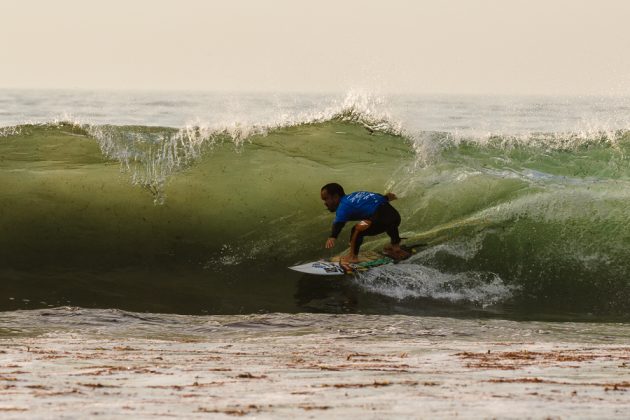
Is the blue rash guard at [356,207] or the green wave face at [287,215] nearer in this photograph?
the blue rash guard at [356,207]

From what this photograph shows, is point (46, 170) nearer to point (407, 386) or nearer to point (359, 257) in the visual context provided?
point (359, 257)

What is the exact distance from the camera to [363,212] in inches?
457

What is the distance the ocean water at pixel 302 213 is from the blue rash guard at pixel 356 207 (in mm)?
770

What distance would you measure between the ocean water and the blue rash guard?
0.77 m

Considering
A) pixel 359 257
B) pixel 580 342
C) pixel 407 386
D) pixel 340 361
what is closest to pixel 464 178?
pixel 359 257

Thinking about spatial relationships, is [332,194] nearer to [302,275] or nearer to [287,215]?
[302,275]

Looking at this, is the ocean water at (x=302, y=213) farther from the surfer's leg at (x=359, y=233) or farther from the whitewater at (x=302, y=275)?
the surfer's leg at (x=359, y=233)

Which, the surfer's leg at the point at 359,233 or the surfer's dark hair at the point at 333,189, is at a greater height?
the surfer's dark hair at the point at 333,189

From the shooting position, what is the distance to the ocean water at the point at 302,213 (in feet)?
37.4

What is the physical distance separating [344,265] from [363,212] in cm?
70

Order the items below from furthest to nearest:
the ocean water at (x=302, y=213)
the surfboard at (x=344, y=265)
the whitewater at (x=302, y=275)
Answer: the surfboard at (x=344, y=265) < the ocean water at (x=302, y=213) < the whitewater at (x=302, y=275)

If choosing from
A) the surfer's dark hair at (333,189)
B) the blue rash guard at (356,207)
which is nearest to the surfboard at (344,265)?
the blue rash guard at (356,207)

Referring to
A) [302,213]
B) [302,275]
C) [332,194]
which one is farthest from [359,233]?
[302,213]

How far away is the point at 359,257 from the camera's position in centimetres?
1170
